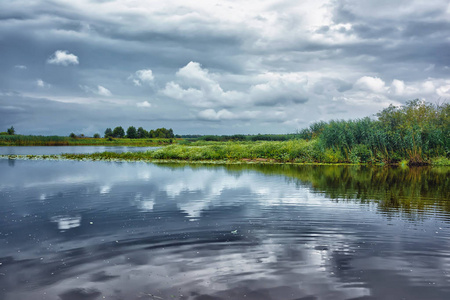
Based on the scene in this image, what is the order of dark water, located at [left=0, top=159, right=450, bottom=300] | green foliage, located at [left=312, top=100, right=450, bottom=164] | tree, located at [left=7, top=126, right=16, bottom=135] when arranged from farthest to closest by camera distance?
tree, located at [left=7, top=126, right=16, bottom=135], green foliage, located at [left=312, top=100, right=450, bottom=164], dark water, located at [left=0, top=159, right=450, bottom=300]

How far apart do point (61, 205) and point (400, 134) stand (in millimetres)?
29359

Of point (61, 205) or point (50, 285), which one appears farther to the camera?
point (61, 205)

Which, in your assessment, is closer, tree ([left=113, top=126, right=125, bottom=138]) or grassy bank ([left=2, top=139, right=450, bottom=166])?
grassy bank ([left=2, top=139, right=450, bottom=166])

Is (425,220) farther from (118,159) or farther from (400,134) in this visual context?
(118,159)

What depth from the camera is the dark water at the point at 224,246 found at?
5.23m

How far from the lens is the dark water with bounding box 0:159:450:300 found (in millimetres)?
5227

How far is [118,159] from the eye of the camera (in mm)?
35531

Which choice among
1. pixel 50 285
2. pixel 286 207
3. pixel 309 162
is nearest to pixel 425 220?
pixel 286 207

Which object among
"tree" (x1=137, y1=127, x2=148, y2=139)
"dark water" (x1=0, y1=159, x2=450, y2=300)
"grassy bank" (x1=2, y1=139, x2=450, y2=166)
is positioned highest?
"tree" (x1=137, y1=127, x2=148, y2=139)

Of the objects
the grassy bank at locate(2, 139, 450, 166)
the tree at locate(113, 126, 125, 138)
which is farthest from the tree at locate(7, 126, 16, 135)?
the grassy bank at locate(2, 139, 450, 166)

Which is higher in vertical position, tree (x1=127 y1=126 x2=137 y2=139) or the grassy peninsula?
tree (x1=127 y1=126 x2=137 y2=139)

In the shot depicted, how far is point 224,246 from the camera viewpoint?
7.05 m

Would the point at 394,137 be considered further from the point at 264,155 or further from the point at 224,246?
the point at 224,246

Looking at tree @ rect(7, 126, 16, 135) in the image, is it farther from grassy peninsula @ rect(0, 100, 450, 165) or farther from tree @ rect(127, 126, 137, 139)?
grassy peninsula @ rect(0, 100, 450, 165)
